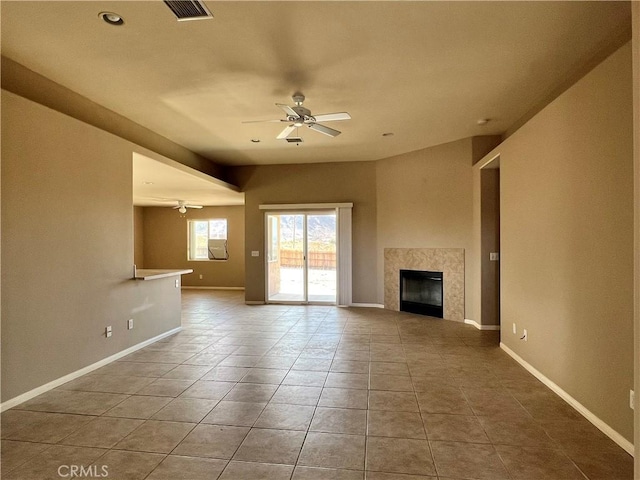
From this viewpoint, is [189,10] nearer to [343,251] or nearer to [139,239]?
[343,251]

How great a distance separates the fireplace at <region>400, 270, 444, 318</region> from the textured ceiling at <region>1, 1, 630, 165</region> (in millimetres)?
2988

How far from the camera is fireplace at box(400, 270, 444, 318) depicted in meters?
6.29

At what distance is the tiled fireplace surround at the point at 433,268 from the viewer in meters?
5.98

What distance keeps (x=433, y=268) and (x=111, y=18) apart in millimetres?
5725

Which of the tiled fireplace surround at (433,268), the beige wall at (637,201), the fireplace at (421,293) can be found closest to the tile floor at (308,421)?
the beige wall at (637,201)

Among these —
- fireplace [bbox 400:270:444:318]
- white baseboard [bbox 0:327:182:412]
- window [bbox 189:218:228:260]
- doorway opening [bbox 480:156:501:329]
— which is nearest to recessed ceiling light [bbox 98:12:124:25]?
white baseboard [bbox 0:327:182:412]

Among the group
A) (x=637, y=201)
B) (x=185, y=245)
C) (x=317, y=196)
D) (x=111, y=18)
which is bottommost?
(x=185, y=245)

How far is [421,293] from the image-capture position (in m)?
6.55

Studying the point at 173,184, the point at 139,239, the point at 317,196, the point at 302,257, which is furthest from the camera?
the point at 139,239

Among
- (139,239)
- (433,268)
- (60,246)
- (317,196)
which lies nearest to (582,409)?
(433,268)

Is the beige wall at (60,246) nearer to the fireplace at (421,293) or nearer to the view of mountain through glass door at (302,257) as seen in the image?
the view of mountain through glass door at (302,257)

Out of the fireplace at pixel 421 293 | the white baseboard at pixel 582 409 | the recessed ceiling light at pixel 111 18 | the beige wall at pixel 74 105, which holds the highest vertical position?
the recessed ceiling light at pixel 111 18

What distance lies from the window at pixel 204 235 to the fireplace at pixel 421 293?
6073mm

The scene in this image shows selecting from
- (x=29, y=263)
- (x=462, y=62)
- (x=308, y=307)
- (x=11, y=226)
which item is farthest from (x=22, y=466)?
(x=308, y=307)
